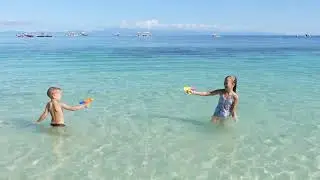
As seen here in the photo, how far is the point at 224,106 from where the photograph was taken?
406 inches

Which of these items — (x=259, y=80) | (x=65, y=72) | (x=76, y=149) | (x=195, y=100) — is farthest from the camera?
(x=65, y=72)

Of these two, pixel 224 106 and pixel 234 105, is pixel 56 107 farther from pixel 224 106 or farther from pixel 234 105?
pixel 234 105

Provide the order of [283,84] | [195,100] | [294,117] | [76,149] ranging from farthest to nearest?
[283,84] → [195,100] → [294,117] → [76,149]

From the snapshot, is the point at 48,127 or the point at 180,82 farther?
the point at 180,82

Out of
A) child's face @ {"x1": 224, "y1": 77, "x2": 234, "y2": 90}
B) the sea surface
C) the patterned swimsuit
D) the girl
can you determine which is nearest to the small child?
the sea surface

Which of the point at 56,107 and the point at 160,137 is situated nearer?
the point at 160,137

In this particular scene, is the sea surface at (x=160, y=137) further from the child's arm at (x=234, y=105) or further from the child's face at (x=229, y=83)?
the child's face at (x=229, y=83)

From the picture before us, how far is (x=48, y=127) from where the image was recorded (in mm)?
10141

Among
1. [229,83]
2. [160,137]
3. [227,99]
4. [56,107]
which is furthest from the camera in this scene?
[227,99]

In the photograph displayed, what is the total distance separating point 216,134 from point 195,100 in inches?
158

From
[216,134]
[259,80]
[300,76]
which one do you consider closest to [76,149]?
[216,134]

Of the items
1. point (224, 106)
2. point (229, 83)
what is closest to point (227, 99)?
point (224, 106)

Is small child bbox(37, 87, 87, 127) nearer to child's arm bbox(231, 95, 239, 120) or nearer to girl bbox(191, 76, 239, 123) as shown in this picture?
girl bbox(191, 76, 239, 123)

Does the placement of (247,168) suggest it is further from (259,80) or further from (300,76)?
(300,76)
